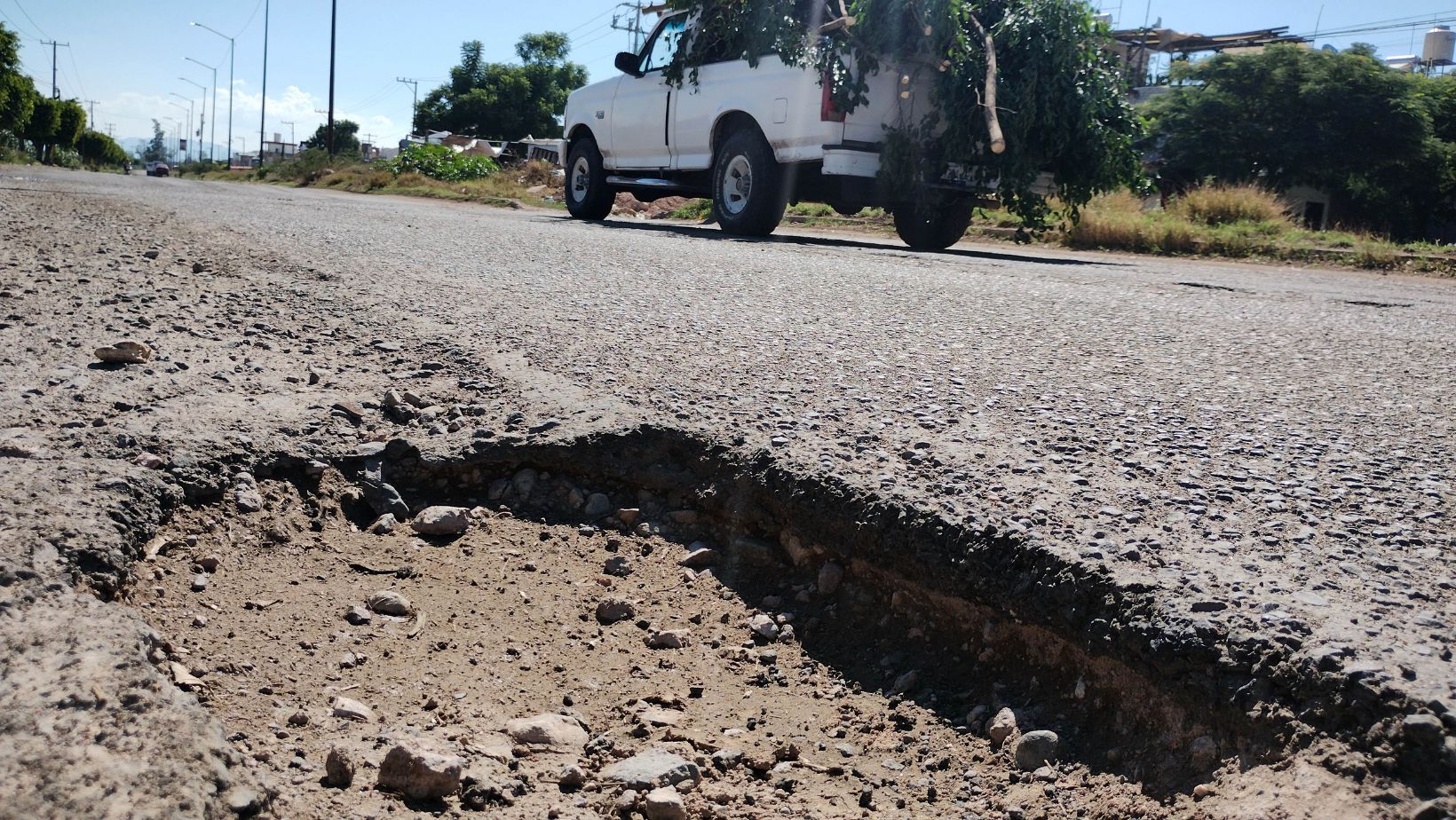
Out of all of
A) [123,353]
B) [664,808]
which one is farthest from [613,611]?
[123,353]

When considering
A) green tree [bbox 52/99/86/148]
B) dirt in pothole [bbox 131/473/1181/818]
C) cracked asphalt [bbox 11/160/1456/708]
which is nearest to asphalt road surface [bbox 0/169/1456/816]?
cracked asphalt [bbox 11/160/1456/708]

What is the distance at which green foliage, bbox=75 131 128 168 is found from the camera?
249 feet

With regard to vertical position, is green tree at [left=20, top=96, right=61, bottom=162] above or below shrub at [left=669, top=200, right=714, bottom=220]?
above

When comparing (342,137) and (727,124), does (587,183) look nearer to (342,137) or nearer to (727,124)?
(727,124)

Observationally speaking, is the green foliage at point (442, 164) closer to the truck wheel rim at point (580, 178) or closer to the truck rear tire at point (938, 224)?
the truck wheel rim at point (580, 178)

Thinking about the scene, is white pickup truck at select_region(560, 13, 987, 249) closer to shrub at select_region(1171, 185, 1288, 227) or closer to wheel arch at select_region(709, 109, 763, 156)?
wheel arch at select_region(709, 109, 763, 156)

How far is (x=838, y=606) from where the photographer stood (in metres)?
2.10

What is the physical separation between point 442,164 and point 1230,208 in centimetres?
2208

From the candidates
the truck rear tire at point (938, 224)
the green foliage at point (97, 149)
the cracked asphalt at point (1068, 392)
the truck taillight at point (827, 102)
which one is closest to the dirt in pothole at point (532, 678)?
the cracked asphalt at point (1068, 392)

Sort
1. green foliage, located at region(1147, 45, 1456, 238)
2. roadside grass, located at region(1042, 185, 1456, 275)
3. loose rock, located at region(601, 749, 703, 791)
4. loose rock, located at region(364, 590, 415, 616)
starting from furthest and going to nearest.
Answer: green foliage, located at region(1147, 45, 1456, 238) < roadside grass, located at region(1042, 185, 1456, 275) < loose rock, located at region(364, 590, 415, 616) < loose rock, located at region(601, 749, 703, 791)

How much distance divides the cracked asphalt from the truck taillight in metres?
2.89

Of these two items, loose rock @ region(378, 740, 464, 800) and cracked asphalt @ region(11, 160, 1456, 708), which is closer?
loose rock @ region(378, 740, 464, 800)

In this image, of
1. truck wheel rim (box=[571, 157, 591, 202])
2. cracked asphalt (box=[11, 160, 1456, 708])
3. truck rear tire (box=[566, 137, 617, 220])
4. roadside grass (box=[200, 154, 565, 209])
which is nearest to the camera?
cracked asphalt (box=[11, 160, 1456, 708])

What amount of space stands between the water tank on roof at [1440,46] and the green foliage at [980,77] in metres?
40.7
